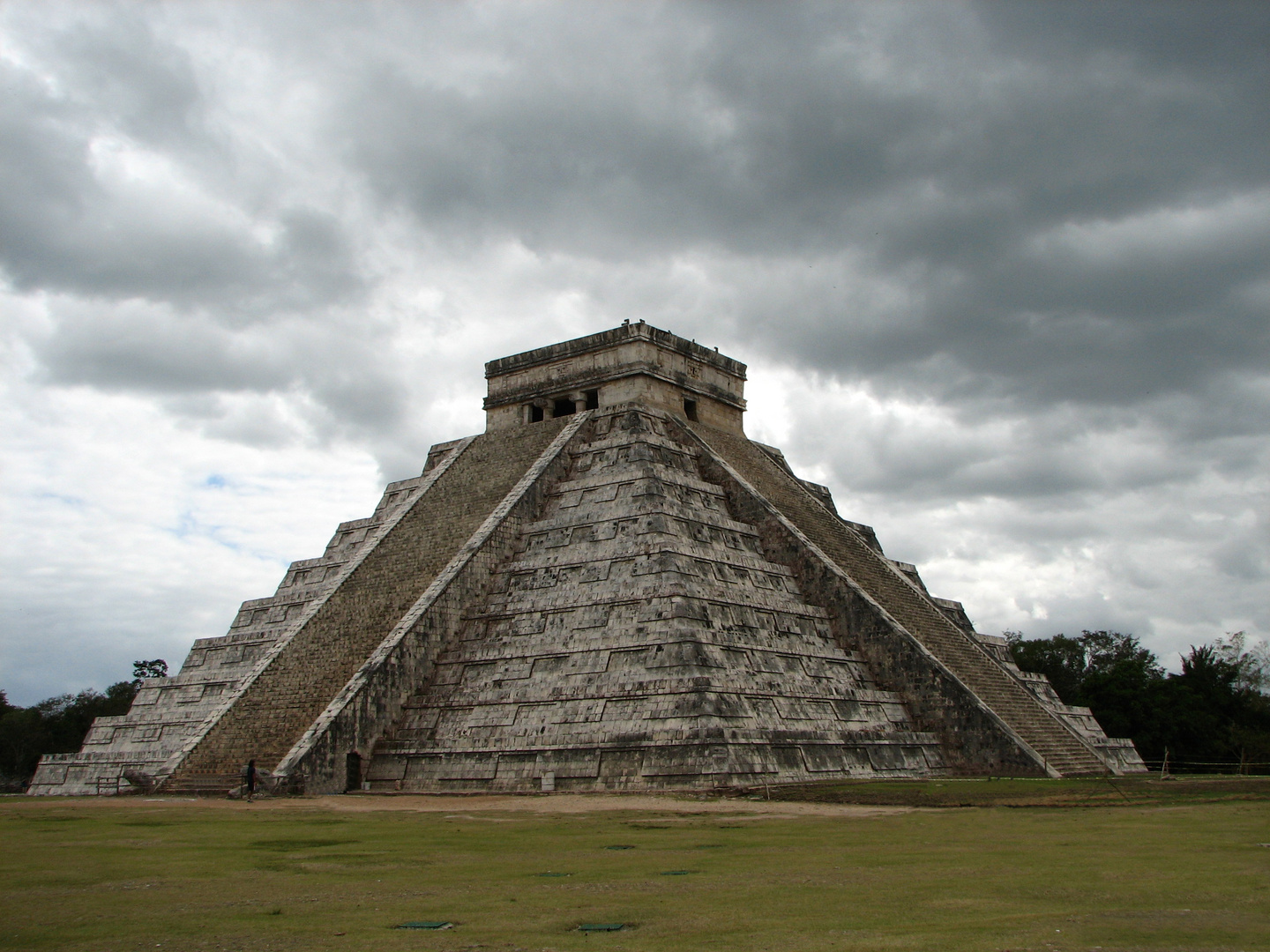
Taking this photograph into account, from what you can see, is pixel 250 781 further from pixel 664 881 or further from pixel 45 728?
pixel 45 728

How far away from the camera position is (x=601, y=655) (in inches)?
723

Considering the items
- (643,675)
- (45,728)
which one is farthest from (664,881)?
(45,728)

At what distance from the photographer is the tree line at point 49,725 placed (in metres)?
46.4

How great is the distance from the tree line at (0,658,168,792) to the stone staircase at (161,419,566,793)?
949 inches

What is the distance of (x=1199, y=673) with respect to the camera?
38094 millimetres

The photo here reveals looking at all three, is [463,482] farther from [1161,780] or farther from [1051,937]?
[1051,937]

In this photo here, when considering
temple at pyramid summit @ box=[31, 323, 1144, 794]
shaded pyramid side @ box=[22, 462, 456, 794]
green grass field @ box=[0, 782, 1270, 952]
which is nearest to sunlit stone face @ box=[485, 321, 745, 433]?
temple at pyramid summit @ box=[31, 323, 1144, 794]

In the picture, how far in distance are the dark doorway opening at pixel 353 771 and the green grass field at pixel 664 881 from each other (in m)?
5.31

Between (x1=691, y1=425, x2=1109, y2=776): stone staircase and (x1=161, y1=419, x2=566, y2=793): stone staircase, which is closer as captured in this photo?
(x1=161, y1=419, x2=566, y2=793): stone staircase

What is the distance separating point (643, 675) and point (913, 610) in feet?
26.4

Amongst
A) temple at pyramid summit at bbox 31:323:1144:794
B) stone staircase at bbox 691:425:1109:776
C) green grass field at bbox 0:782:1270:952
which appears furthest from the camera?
stone staircase at bbox 691:425:1109:776

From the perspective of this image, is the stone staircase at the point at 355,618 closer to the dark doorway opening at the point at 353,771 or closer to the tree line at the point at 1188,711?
Result: the dark doorway opening at the point at 353,771

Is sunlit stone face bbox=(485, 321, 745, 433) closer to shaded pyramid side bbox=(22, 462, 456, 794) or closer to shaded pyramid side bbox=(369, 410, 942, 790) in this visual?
shaded pyramid side bbox=(22, 462, 456, 794)

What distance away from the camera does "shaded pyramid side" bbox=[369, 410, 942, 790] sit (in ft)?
55.6
